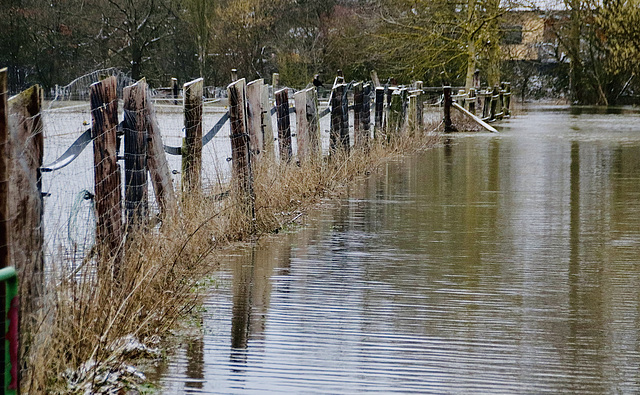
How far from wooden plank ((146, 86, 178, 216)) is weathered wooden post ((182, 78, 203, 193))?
1.41 ft

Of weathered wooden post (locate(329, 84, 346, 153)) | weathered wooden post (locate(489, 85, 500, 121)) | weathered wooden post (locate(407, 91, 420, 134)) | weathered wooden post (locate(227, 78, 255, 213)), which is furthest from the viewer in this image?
weathered wooden post (locate(489, 85, 500, 121))

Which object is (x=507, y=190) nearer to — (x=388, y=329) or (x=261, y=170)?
(x=261, y=170)

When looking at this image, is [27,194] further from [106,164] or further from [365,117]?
[365,117]

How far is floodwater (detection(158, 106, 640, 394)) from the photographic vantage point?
5.24m

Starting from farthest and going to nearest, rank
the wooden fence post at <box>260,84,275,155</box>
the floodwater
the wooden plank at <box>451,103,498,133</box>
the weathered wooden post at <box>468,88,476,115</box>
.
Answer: the weathered wooden post at <box>468,88,476,115</box> → the wooden plank at <box>451,103,498,133</box> → the wooden fence post at <box>260,84,275,155</box> → the floodwater

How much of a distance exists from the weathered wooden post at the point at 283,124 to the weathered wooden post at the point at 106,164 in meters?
5.80

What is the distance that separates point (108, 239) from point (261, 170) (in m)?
4.27

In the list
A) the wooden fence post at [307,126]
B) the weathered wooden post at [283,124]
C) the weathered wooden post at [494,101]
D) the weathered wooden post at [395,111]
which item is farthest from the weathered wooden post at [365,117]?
the weathered wooden post at [494,101]

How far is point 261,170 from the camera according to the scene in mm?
10727

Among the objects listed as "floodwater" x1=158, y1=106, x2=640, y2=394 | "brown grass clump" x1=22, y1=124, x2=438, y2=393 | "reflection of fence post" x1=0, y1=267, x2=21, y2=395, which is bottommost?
"floodwater" x1=158, y1=106, x2=640, y2=394

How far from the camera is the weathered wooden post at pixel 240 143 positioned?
9.45m

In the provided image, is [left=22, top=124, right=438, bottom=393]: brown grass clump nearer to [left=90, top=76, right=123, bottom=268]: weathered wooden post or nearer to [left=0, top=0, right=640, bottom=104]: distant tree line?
[left=90, top=76, right=123, bottom=268]: weathered wooden post

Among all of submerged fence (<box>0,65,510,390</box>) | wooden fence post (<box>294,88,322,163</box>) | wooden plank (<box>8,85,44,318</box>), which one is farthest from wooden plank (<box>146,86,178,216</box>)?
wooden fence post (<box>294,88,322,163</box>)

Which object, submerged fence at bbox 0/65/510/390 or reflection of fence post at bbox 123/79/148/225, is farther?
reflection of fence post at bbox 123/79/148/225
